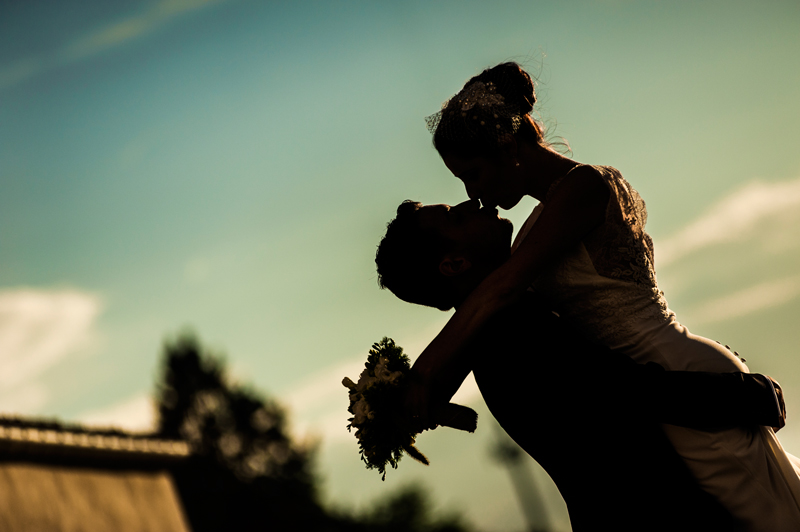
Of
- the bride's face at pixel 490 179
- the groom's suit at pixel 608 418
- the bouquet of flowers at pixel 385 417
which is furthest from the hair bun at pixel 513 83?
the bouquet of flowers at pixel 385 417

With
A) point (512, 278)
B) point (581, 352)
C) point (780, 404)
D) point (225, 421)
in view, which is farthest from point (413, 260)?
point (225, 421)

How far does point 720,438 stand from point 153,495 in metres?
15.3

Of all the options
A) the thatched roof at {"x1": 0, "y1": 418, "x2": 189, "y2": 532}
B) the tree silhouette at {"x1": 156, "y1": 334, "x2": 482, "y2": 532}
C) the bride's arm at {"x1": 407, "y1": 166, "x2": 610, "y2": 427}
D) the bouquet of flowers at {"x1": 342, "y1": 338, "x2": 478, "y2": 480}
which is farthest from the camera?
the tree silhouette at {"x1": 156, "y1": 334, "x2": 482, "y2": 532}

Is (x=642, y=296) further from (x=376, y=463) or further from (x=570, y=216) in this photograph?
(x=376, y=463)

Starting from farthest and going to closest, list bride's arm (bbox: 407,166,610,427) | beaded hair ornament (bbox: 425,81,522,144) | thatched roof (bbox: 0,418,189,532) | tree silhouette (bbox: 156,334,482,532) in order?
1. tree silhouette (bbox: 156,334,482,532)
2. thatched roof (bbox: 0,418,189,532)
3. beaded hair ornament (bbox: 425,81,522,144)
4. bride's arm (bbox: 407,166,610,427)

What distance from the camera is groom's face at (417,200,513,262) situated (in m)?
4.12

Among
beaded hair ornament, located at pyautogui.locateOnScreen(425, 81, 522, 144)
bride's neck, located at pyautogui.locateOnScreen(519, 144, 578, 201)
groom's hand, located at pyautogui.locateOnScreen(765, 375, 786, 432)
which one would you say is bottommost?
groom's hand, located at pyautogui.locateOnScreen(765, 375, 786, 432)

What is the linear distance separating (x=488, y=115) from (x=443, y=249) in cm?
93

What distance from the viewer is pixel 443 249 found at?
412cm

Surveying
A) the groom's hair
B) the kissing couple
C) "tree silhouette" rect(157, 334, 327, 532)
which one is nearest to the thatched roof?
the groom's hair

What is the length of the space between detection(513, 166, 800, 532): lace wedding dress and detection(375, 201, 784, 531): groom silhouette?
0.11m

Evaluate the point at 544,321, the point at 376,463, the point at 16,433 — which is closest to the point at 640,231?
the point at 544,321

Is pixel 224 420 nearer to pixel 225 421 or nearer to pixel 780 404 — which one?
pixel 225 421

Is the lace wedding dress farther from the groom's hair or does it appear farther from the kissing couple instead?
the groom's hair
